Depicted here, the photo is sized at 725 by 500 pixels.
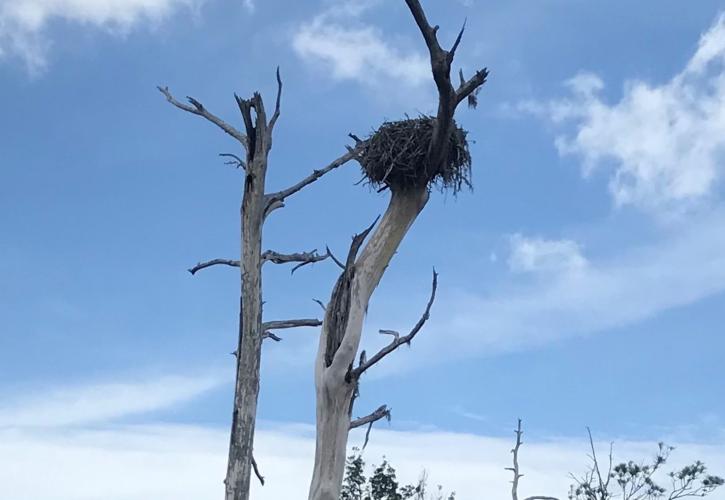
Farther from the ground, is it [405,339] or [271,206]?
[271,206]

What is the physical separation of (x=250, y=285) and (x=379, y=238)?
193 centimetres

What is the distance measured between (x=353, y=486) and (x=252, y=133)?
50.7 ft

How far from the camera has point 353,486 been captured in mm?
22859

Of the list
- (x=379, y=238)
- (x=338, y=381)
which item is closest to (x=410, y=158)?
(x=379, y=238)

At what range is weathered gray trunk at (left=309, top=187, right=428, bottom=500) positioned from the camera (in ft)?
21.8

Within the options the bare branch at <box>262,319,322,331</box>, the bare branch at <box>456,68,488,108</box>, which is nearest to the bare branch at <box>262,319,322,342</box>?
the bare branch at <box>262,319,322,331</box>

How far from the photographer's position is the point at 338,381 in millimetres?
6629

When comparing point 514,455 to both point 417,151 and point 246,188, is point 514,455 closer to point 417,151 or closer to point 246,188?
point 246,188

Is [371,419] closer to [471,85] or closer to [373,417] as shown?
[373,417]

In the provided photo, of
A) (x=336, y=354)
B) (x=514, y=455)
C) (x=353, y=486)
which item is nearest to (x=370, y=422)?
(x=336, y=354)

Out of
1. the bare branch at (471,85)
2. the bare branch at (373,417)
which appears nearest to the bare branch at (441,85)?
the bare branch at (471,85)

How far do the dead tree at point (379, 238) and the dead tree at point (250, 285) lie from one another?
143cm

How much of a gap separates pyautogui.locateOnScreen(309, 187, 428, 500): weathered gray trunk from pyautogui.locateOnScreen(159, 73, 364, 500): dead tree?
1.63 meters

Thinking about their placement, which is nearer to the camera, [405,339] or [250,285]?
[405,339]
